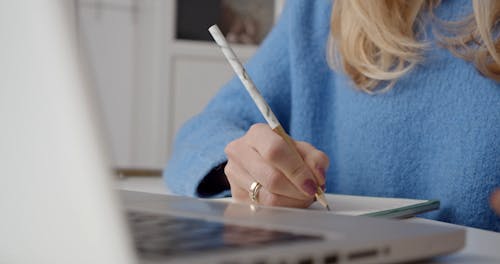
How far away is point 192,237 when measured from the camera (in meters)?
0.28

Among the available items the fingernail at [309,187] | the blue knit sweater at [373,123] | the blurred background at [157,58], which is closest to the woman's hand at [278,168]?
the fingernail at [309,187]

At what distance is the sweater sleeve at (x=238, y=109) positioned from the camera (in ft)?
2.69

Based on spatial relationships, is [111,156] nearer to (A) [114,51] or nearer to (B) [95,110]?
(B) [95,110]

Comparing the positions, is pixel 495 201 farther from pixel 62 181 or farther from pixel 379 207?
pixel 62 181

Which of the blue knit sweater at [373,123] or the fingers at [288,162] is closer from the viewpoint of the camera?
the fingers at [288,162]

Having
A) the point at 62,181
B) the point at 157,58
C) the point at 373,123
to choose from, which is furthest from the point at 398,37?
the point at 157,58

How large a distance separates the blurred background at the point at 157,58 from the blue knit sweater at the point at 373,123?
6.47ft

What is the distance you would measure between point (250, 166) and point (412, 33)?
309 millimetres

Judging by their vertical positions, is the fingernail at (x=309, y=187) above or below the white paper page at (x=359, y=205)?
above

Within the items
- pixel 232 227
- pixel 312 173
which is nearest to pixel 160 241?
pixel 232 227

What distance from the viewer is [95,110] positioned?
20 cm

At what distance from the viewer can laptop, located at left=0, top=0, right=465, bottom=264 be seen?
0.64 ft

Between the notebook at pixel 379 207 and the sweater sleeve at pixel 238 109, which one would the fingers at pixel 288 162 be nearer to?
the notebook at pixel 379 207

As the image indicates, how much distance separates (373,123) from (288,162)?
0.29 m
